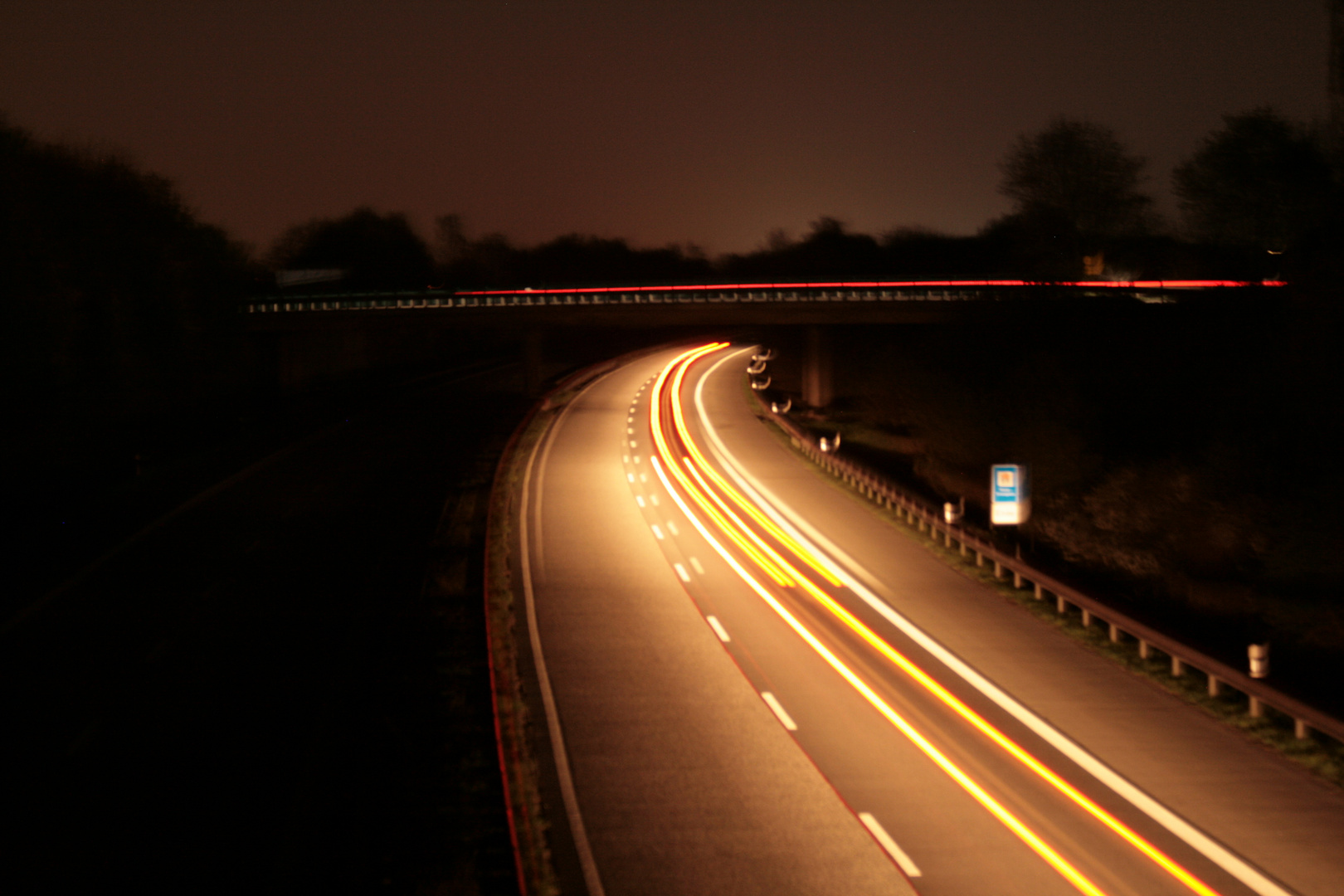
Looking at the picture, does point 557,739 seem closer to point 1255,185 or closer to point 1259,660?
point 1259,660

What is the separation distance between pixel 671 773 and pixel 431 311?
56071mm

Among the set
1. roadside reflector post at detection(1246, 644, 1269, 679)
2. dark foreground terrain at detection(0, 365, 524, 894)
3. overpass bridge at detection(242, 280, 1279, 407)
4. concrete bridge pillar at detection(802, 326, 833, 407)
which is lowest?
dark foreground terrain at detection(0, 365, 524, 894)

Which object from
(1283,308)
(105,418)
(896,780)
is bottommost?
(896,780)

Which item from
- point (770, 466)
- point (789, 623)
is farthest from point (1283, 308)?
point (789, 623)

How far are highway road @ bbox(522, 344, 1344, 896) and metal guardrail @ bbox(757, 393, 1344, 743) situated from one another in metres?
0.70

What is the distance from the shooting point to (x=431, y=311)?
214ft

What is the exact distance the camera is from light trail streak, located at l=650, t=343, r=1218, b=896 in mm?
10836

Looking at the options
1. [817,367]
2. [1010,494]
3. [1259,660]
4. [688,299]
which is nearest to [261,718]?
[1259,660]

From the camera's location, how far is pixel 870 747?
44.8ft

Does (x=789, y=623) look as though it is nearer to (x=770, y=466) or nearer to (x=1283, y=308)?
(x=770, y=466)

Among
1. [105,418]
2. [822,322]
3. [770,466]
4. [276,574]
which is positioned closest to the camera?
[276,574]

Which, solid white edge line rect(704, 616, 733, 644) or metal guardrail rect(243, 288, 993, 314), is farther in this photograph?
metal guardrail rect(243, 288, 993, 314)

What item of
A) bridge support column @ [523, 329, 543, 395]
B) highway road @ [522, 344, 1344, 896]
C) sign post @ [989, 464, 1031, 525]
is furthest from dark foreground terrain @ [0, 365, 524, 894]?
bridge support column @ [523, 329, 543, 395]

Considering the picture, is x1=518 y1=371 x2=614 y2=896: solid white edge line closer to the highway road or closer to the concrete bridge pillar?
the highway road
